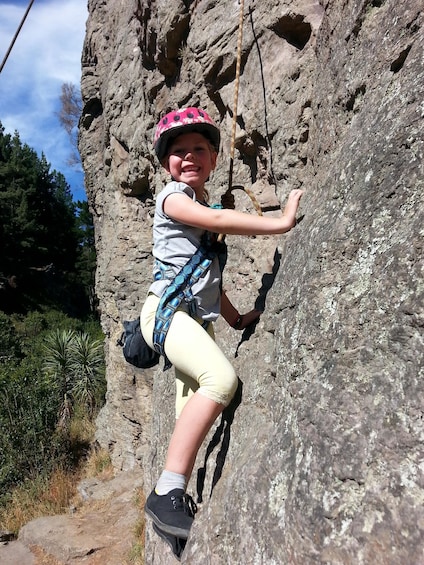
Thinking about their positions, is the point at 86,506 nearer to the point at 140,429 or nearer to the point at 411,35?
the point at 140,429

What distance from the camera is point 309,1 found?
10.6ft

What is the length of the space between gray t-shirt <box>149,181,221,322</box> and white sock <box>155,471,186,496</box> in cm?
81

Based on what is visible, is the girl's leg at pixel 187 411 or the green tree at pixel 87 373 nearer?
the girl's leg at pixel 187 411

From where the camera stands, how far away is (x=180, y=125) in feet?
8.63

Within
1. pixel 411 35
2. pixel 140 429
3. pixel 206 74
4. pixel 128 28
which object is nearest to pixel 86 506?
pixel 140 429

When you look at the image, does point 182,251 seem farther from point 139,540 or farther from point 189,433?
point 139,540

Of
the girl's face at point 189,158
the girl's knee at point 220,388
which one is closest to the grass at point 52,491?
the girl's knee at point 220,388

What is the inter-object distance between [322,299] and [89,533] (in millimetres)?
6702

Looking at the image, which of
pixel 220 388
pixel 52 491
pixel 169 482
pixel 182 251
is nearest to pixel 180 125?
pixel 182 251

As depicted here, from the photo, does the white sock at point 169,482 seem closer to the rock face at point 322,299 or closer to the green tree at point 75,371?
the rock face at point 322,299

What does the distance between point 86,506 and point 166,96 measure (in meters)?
6.71

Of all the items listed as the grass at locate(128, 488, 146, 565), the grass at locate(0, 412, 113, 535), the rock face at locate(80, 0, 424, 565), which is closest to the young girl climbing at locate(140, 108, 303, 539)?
the rock face at locate(80, 0, 424, 565)

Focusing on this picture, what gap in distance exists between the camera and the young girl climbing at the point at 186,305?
2.15 metres

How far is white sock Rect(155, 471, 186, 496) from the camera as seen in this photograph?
6.98 feet
